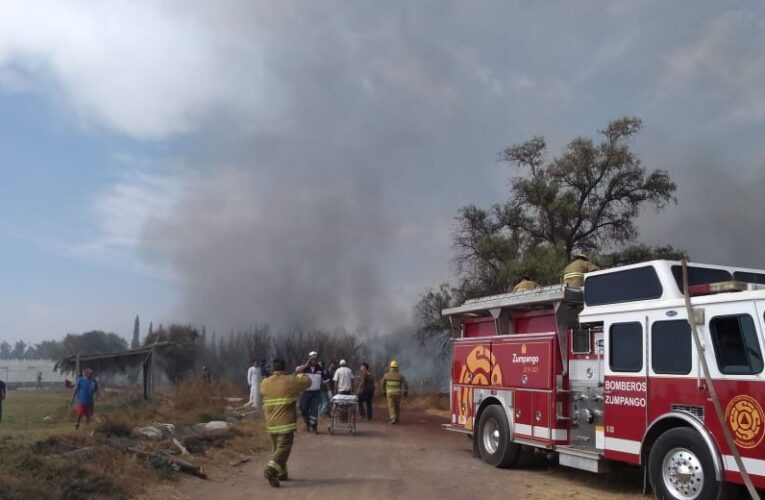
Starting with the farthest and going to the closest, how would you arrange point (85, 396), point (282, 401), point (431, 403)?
point (431, 403) < point (85, 396) < point (282, 401)

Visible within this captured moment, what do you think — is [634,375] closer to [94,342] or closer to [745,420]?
[745,420]

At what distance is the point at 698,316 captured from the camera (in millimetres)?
8602

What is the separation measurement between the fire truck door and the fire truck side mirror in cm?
88

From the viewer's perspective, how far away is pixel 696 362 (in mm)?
8578

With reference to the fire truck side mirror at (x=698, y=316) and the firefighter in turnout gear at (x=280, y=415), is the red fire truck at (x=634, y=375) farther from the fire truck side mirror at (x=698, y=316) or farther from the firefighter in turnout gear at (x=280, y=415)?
the firefighter in turnout gear at (x=280, y=415)

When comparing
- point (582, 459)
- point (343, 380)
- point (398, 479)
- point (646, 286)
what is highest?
point (646, 286)

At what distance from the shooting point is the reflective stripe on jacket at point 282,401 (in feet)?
34.0

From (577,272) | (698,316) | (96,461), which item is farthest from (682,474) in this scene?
(96,461)

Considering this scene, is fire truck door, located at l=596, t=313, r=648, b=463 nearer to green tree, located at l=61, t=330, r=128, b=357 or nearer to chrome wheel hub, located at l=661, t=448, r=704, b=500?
chrome wheel hub, located at l=661, t=448, r=704, b=500

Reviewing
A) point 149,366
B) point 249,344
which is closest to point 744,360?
point 149,366

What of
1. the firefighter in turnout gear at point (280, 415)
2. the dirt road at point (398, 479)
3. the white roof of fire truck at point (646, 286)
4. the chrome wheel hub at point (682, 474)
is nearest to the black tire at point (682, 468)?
the chrome wheel hub at point (682, 474)

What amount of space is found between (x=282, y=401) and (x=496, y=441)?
13.5 feet

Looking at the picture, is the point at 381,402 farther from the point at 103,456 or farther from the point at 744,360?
the point at 744,360

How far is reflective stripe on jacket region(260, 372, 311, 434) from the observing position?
34.0 ft
